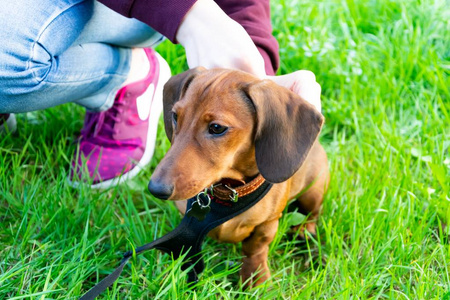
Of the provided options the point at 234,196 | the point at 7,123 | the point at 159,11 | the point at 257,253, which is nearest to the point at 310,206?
the point at 257,253

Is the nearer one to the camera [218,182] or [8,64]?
[218,182]

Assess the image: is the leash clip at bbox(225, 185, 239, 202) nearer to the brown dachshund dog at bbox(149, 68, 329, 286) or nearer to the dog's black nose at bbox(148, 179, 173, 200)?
the brown dachshund dog at bbox(149, 68, 329, 286)

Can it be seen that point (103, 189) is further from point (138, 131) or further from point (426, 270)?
point (426, 270)

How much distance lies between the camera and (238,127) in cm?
179

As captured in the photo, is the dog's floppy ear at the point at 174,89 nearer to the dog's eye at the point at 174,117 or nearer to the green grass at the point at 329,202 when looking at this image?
the dog's eye at the point at 174,117

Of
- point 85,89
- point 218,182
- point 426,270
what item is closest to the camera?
point 218,182

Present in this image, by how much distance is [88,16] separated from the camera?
2.36 m

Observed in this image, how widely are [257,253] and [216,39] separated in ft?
2.69

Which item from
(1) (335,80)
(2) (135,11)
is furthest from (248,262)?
(1) (335,80)

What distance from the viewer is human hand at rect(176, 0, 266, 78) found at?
1900 millimetres

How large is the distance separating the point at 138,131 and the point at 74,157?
34 centimetres

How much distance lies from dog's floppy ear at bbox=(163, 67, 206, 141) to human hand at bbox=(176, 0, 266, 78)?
8 centimetres

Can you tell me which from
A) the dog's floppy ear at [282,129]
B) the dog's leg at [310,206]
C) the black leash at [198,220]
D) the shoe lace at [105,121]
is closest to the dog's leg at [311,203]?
the dog's leg at [310,206]

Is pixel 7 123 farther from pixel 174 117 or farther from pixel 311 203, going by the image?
pixel 311 203
